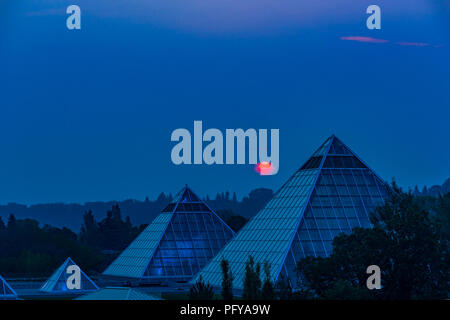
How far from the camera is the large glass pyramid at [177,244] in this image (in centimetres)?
11925

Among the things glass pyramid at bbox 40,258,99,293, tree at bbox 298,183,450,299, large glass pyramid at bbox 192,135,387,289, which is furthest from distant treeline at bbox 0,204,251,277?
tree at bbox 298,183,450,299

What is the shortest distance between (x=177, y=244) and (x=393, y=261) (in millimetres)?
63676

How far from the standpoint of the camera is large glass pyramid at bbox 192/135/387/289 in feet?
275

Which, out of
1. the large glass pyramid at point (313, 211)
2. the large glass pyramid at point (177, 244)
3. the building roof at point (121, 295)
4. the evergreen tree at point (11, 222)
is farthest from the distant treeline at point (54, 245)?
the building roof at point (121, 295)

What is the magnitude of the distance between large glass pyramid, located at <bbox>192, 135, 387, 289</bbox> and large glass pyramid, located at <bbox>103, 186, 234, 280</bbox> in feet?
91.7

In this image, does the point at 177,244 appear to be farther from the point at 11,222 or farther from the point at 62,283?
the point at 11,222

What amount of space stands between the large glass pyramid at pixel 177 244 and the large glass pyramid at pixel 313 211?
1100 inches

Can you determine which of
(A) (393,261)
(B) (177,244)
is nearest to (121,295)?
(A) (393,261)

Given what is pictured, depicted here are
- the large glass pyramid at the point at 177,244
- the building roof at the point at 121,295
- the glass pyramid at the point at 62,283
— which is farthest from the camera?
the large glass pyramid at the point at 177,244

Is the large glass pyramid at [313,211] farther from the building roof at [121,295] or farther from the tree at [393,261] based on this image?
the building roof at [121,295]

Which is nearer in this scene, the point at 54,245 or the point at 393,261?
the point at 393,261

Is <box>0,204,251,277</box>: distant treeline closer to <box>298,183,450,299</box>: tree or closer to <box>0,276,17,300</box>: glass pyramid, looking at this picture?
<box>0,276,17,300</box>: glass pyramid

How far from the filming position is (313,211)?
3408 inches
